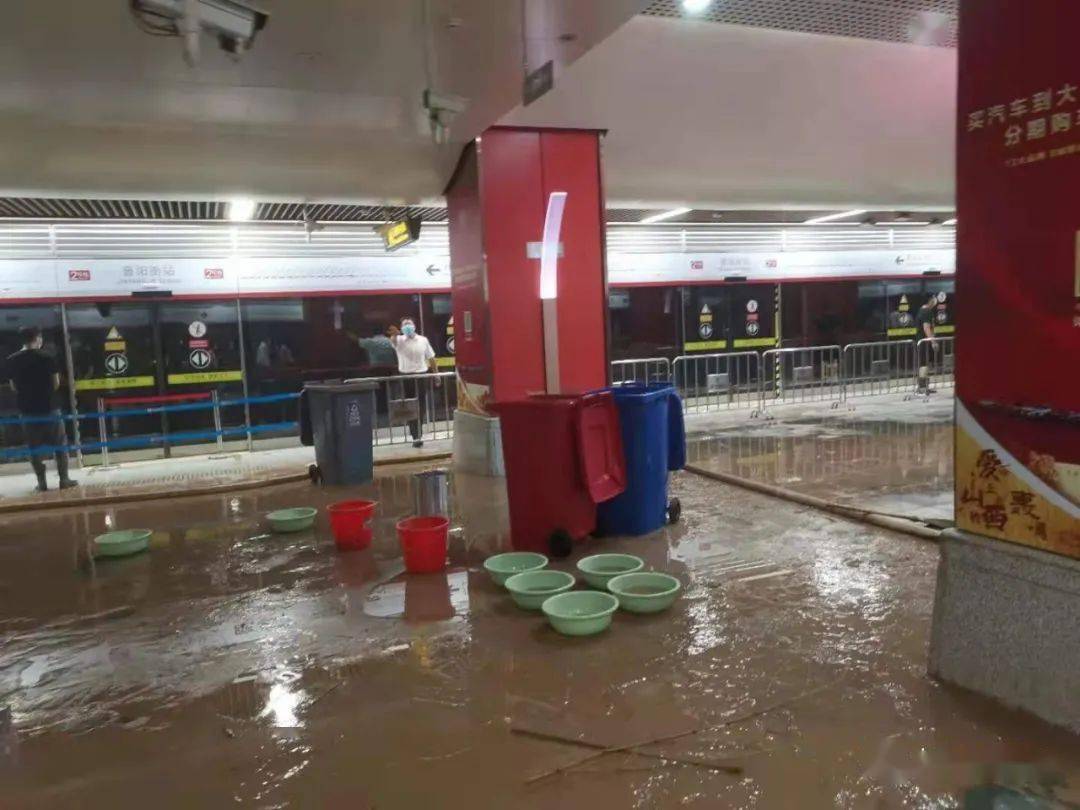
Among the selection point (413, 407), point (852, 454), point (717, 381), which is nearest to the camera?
point (852, 454)

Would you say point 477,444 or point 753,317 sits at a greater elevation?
point 753,317

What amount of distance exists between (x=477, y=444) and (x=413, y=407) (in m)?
2.57

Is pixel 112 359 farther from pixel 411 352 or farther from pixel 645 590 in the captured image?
pixel 645 590

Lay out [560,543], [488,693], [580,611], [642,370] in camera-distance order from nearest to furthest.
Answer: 1. [488,693]
2. [580,611]
3. [560,543]
4. [642,370]

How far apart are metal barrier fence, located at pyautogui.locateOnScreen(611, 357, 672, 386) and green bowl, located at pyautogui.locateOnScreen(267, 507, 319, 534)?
706 centimetres

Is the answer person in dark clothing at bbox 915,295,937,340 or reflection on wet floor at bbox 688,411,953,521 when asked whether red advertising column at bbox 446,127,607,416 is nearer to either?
reflection on wet floor at bbox 688,411,953,521

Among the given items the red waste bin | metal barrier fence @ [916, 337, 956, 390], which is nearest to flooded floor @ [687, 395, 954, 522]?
the red waste bin

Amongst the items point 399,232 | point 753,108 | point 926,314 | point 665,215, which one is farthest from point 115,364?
point 926,314

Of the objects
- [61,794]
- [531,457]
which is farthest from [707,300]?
[61,794]

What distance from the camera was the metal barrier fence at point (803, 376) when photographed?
14.2 m

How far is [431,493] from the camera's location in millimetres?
7520

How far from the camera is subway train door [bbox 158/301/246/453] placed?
10.9 metres

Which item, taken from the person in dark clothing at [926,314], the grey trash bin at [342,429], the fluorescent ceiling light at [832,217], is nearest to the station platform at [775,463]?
the grey trash bin at [342,429]

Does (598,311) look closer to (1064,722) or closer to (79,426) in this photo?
(1064,722)
